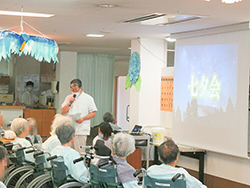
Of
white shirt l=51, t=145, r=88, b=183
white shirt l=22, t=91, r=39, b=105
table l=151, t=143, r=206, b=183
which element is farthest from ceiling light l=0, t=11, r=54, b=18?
white shirt l=22, t=91, r=39, b=105

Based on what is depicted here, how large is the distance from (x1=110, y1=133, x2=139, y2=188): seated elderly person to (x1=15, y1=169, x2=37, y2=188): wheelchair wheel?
1.21 metres

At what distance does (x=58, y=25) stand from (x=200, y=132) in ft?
9.91

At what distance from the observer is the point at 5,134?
19.7ft

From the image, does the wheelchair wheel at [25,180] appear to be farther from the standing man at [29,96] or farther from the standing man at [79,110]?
the standing man at [29,96]

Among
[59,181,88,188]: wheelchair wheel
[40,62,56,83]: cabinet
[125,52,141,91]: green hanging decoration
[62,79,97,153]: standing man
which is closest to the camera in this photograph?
[59,181,88,188]: wheelchair wheel

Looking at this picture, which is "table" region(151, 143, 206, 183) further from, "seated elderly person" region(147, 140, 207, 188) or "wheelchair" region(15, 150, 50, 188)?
"seated elderly person" region(147, 140, 207, 188)

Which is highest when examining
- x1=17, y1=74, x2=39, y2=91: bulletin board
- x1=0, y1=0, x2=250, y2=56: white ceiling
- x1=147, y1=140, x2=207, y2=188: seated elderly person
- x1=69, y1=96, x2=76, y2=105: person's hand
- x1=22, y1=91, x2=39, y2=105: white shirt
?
x1=0, y1=0, x2=250, y2=56: white ceiling

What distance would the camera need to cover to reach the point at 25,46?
15.3ft

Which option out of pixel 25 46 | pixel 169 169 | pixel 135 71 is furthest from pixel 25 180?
pixel 135 71

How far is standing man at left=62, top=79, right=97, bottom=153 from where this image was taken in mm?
7293

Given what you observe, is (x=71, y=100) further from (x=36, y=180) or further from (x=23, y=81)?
(x=23, y=81)

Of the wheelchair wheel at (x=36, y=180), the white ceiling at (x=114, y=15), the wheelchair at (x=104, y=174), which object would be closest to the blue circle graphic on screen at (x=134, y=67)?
the white ceiling at (x=114, y=15)

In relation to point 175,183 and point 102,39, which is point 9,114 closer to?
point 102,39

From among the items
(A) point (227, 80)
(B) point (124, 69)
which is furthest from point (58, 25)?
(B) point (124, 69)
